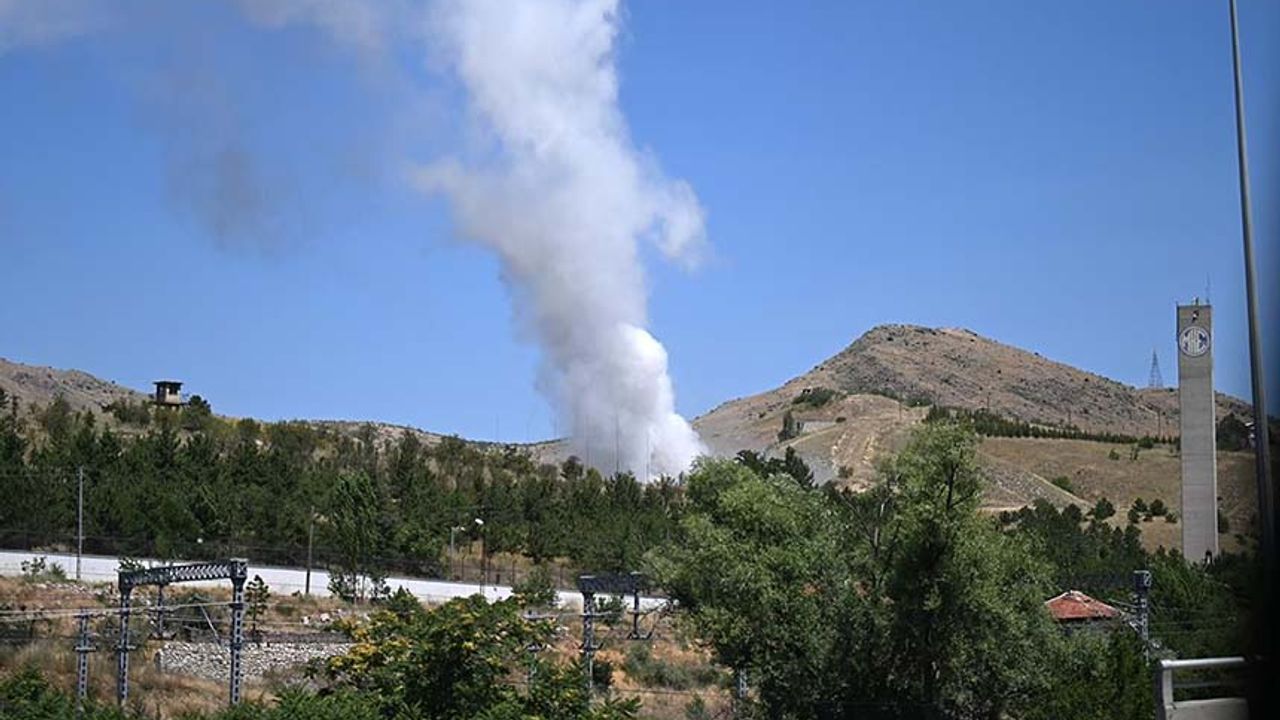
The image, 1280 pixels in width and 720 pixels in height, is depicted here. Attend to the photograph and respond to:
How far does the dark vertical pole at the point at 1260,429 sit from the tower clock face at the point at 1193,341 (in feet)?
202

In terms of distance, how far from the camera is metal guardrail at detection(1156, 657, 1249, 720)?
12.0 m

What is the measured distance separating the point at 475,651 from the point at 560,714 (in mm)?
2126

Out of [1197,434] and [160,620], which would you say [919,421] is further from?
[160,620]

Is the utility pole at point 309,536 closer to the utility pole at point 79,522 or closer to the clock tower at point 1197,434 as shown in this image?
the utility pole at point 79,522

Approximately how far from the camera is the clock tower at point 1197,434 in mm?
74750

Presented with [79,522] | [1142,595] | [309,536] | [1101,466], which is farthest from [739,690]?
[1101,466]

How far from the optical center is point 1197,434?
249ft

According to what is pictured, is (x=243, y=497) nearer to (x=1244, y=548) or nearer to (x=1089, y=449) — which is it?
(x=1244, y=548)

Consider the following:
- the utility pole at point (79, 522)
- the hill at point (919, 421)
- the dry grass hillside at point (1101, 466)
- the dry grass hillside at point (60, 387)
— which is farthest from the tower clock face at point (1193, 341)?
the dry grass hillside at point (60, 387)

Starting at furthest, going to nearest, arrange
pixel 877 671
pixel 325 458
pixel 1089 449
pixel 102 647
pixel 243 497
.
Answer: pixel 1089 449 → pixel 325 458 → pixel 243 497 → pixel 102 647 → pixel 877 671

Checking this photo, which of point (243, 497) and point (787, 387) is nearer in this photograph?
point (243, 497)

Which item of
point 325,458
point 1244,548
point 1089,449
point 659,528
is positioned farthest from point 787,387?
point 1244,548

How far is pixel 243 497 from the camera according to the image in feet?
206

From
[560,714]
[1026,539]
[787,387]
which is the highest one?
[787,387]
